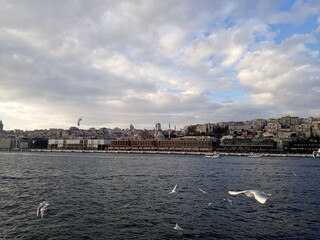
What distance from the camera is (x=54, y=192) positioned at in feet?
87.2

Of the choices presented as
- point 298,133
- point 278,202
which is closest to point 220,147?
point 298,133

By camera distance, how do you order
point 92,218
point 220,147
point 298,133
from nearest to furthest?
point 92,218 → point 220,147 → point 298,133

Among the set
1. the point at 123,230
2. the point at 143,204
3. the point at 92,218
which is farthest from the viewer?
the point at 143,204

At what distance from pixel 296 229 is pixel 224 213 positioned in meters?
4.23

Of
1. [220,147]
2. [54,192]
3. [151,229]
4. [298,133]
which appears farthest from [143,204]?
[298,133]

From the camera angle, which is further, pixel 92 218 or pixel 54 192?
pixel 54 192

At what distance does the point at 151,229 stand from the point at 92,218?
3699 mm

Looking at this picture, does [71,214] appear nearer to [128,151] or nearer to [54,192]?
[54,192]

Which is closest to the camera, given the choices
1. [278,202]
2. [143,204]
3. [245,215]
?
[245,215]

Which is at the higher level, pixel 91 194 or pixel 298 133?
pixel 298 133

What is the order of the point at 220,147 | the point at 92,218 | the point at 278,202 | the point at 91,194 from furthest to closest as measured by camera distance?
the point at 220,147, the point at 91,194, the point at 278,202, the point at 92,218

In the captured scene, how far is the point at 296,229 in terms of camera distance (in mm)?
16984

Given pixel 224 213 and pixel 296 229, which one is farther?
Result: pixel 224 213

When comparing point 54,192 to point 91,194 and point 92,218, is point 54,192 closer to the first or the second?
point 91,194
